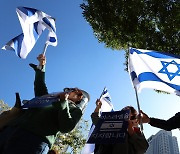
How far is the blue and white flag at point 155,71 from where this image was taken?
22.3 ft

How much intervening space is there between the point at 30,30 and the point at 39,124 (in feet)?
12.2

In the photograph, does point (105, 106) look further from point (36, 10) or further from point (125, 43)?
point (125, 43)

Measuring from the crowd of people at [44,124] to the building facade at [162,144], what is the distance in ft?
595

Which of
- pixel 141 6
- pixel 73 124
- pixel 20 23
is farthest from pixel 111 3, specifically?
pixel 73 124

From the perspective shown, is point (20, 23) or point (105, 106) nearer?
point (20, 23)

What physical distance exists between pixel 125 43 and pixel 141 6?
5.35 feet

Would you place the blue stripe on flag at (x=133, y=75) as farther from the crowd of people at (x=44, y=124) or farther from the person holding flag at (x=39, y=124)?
the person holding flag at (x=39, y=124)

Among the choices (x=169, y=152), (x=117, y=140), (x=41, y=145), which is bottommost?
(x=169, y=152)

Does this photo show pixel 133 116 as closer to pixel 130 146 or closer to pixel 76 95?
pixel 130 146

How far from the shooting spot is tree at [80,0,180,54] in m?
11.8

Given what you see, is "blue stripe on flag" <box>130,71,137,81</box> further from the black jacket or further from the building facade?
the building facade

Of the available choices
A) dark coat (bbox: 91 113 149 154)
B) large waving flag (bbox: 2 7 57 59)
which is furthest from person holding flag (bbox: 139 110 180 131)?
large waving flag (bbox: 2 7 57 59)

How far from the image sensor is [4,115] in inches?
154

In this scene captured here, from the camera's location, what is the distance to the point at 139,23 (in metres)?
12.3
